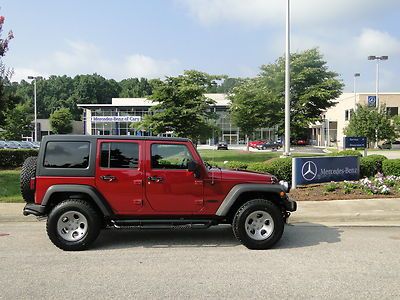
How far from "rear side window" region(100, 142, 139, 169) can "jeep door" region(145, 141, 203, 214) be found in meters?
0.21

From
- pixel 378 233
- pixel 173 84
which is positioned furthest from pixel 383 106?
pixel 378 233

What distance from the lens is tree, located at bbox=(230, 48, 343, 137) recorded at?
2317 centimetres

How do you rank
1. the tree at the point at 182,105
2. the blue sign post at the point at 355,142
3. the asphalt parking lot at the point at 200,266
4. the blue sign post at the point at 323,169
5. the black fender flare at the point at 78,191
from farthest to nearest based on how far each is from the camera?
the tree at the point at 182,105, the blue sign post at the point at 355,142, the blue sign post at the point at 323,169, the black fender flare at the point at 78,191, the asphalt parking lot at the point at 200,266

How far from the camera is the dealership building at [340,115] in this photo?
6366 cm

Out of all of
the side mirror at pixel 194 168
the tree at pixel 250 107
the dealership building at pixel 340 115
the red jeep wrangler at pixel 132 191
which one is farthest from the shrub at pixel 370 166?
the dealership building at pixel 340 115

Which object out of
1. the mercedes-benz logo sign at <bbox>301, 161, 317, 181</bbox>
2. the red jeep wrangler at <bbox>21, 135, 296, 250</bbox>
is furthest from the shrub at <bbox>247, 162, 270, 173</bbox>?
the red jeep wrangler at <bbox>21, 135, 296, 250</bbox>

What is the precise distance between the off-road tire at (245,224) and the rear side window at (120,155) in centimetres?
180

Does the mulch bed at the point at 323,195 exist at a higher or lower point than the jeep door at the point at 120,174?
lower

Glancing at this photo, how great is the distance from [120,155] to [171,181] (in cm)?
90

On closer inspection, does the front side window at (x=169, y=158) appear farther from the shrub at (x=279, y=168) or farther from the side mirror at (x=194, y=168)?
the shrub at (x=279, y=168)

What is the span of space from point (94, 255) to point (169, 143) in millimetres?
2020

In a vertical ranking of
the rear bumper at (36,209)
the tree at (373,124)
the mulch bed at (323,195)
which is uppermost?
the tree at (373,124)

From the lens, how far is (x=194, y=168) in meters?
6.67

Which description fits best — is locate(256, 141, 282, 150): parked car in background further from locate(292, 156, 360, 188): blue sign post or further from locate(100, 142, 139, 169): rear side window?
locate(100, 142, 139, 169): rear side window
